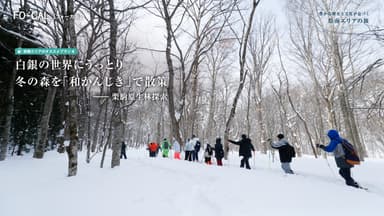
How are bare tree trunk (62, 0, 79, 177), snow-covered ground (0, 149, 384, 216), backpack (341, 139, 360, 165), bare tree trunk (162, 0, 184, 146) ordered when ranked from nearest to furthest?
1. snow-covered ground (0, 149, 384, 216)
2. backpack (341, 139, 360, 165)
3. bare tree trunk (62, 0, 79, 177)
4. bare tree trunk (162, 0, 184, 146)

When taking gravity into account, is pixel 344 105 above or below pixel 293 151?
above

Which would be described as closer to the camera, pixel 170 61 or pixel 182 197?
pixel 182 197

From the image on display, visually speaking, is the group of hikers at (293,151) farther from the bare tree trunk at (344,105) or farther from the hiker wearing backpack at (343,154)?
the bare tree trunk at (344,105)

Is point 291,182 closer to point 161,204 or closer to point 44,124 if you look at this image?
point 161,204

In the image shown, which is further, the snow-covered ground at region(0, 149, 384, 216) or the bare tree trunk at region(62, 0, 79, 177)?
the bare tree trunk at region(62, 0, 79, 177)

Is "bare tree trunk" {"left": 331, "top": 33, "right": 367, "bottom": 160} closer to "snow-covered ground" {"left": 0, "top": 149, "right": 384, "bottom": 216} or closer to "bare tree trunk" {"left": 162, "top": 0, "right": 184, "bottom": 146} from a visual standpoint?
"snow-covered ground" {"left": 0, "top": 149, "right": 384, "bottom": 216}

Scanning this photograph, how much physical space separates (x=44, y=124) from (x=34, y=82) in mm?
4493

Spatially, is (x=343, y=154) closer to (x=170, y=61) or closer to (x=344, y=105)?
(x=344, y=105)

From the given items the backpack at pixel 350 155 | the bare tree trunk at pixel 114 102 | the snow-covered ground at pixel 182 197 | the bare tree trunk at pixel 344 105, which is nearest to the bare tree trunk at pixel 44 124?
the snow-covered ground at pixel 182 197

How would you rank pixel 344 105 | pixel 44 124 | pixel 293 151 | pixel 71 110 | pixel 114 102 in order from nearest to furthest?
pixel 71 110 < pixel 293 151 < pixel 114 102 < pixel 344 105 < pixel 44 124

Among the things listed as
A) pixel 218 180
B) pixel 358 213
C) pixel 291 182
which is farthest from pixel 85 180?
pixel 358 213

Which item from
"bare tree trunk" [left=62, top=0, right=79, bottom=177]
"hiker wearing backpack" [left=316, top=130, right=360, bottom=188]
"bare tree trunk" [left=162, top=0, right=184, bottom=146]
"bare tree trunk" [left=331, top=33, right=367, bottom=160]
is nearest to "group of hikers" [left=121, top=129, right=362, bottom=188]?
"hiker wearing backpack" [left=316, top=130, right=360, bottom=188]

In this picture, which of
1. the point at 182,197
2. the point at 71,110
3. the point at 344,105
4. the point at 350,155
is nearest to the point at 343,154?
the point at 350,155

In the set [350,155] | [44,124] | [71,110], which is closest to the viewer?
[350,155]
